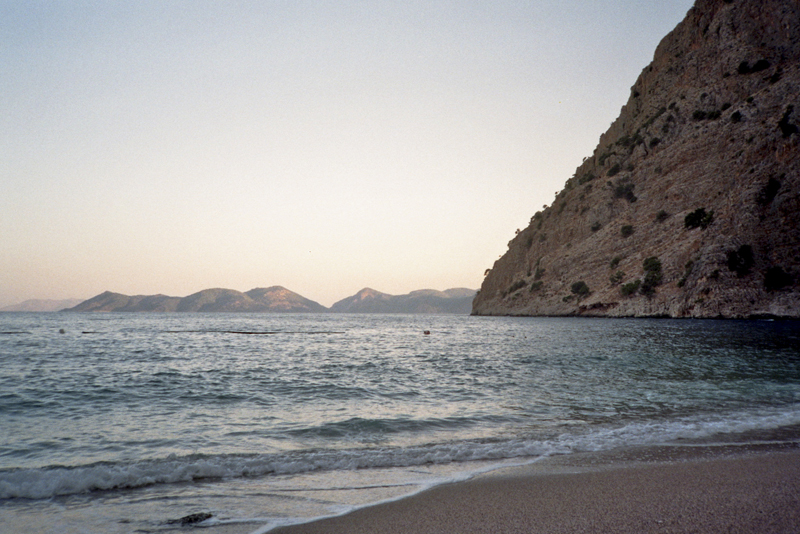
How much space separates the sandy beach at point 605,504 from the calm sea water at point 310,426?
698 mm

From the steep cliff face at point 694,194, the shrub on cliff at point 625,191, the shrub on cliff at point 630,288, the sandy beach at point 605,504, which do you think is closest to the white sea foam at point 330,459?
the sandy beach at point 605,504

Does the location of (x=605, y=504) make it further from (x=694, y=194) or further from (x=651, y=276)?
(x=694, y=194)

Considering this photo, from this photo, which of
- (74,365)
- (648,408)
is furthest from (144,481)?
(74,365)

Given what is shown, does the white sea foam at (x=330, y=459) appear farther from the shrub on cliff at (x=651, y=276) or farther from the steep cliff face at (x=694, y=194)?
the shrub on cliff at (x=651, y=276)

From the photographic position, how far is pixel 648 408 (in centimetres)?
1259

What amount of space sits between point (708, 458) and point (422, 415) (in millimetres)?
6138

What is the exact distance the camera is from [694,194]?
70.1 m

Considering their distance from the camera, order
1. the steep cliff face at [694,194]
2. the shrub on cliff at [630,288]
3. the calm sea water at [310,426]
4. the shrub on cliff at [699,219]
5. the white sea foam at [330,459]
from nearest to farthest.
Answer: the calm sea water at [310,426] → the white sea foam at [330,459] → the steep cliff face at [694,194] → the shrub on cliff at [699,219] → the shrub on cliff at [630,288]

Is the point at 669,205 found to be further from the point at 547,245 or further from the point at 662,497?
the point at 662,497

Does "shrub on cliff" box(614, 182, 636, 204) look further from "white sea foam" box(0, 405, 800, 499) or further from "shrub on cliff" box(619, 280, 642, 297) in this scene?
"white sea foam" box(0, 405, 800, 499)

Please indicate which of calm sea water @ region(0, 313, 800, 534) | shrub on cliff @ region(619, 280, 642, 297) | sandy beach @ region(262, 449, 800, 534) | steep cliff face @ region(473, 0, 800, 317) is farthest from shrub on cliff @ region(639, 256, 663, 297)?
sandy beach @ region(262, 449, 800, 534)

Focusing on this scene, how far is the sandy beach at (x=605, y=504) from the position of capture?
4.86 metres

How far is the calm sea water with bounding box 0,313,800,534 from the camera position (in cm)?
641

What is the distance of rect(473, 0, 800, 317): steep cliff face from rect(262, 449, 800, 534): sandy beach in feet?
198
